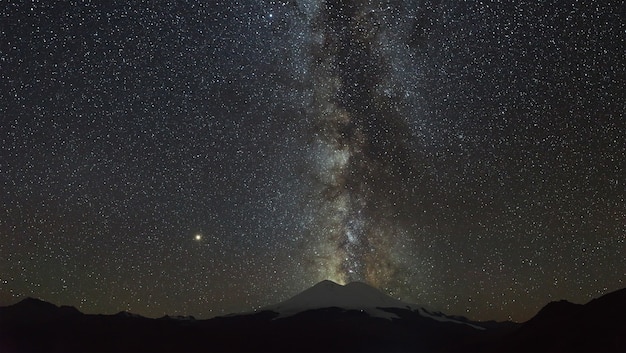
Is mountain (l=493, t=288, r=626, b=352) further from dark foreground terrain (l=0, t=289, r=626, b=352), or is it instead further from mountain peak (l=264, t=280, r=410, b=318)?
mountain peak (l=264, t=280, r=410, b=318)

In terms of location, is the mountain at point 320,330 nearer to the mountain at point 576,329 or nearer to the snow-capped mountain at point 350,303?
the mountain at point 576,329

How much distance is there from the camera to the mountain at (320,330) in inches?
3108

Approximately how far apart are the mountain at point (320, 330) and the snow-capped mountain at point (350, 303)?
422 mm

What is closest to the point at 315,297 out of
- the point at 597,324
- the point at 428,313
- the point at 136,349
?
the point at 428,313

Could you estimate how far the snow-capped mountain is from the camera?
163375 mm

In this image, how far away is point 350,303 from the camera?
176 meters

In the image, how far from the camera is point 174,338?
106m

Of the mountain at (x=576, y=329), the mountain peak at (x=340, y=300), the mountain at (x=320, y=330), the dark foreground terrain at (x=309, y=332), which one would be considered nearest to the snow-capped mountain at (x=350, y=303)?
the mountain peak at (x=340, y=300)

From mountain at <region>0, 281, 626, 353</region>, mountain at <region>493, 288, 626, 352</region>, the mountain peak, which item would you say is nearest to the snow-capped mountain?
the mountain peak

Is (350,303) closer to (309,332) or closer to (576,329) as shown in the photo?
(309,332)

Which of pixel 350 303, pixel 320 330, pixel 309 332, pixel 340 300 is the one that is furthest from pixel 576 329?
pixel 340 300

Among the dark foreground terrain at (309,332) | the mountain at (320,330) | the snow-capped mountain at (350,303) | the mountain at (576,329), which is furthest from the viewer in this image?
the snow-capped mountain at (350,303)

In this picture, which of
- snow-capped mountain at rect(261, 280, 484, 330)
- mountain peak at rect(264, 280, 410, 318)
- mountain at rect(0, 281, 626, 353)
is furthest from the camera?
mountain peak at rect(264, 280, 410, 318)

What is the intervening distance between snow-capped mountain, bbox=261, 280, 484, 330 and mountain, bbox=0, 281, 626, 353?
1.38 feet
